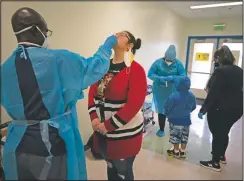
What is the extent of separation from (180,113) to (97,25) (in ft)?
2.21

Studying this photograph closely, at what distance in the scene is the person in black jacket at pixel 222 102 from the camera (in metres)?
1.03

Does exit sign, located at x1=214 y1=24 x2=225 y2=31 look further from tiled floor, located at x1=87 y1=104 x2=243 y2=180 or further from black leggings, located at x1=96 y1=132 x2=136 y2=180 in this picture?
black leggings, located at x1=96 y1=132 x2=136 y2=180

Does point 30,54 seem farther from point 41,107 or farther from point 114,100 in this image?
point 114,100

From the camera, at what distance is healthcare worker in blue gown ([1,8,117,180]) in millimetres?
568

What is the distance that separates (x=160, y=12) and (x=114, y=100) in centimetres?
59

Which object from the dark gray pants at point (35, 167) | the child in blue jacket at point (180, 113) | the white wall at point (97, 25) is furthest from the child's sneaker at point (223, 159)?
the dark gray pants at point (35, 167)

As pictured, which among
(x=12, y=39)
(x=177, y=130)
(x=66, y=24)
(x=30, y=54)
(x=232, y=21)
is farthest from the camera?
(x=177, y=130)

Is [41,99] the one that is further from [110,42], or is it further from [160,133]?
[160,133]

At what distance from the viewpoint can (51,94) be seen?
1.90ft

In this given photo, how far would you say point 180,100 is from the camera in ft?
3.45

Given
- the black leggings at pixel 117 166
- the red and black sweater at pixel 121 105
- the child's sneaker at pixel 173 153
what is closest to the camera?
the red and black sweater at pixel 121 105

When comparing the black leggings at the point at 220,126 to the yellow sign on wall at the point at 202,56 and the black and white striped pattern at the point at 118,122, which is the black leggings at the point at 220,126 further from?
the black and white striped pattern at the point at 118,122

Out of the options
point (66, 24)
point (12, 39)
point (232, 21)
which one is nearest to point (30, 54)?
point (12, 39)

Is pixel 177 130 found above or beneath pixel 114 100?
beneath
